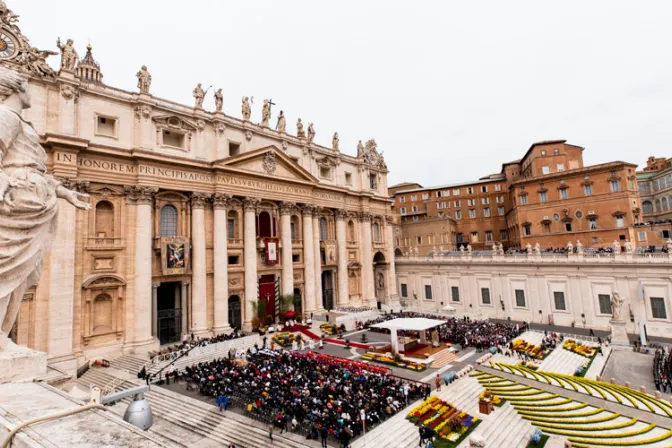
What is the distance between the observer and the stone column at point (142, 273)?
82.6ft

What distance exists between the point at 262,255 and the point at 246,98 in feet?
48.9

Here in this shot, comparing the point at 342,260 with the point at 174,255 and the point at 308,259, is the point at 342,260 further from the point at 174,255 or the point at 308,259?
the point at 174,255

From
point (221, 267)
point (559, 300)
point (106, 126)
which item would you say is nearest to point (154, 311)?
point (221, 267)

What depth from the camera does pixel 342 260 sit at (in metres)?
41.6

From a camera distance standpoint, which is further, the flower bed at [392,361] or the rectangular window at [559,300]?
the rectangular window at [559,300]

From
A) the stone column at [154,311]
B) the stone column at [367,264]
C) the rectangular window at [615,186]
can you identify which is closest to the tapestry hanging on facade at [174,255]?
the stone column at [154,311]

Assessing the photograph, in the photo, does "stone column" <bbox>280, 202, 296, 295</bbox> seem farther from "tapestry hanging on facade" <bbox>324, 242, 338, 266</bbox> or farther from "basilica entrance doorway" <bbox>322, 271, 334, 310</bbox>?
"basilica entrance doorway" <bbox>322, 271, 334, 310</bbox>

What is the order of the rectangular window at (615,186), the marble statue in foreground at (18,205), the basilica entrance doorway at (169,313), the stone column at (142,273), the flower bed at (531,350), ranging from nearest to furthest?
the marble statue in foreground at (18,205) → the flower bed at (531,350) → the stone column at (142,273) → the basilica entrance doorway at (169,313) → the rectangular window at (615,186)

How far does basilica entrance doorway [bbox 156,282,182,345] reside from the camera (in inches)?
1105

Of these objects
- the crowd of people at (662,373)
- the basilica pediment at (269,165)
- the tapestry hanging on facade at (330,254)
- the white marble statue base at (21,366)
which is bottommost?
the crowd of people at (662,373)

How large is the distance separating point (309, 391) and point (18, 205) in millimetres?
14637

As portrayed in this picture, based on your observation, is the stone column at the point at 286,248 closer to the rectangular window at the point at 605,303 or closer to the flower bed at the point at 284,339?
the flower bed at the point at 284,339

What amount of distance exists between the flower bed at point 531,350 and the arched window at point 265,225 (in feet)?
74.1

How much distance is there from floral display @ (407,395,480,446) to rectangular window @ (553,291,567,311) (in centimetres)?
2362
